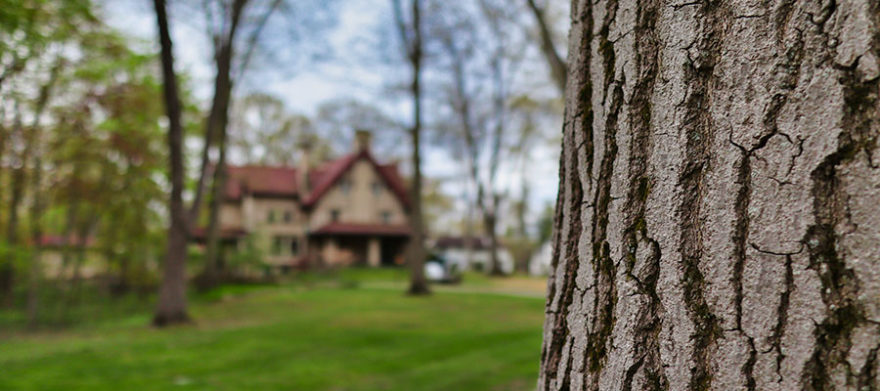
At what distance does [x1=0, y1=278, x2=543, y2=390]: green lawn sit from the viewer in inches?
236

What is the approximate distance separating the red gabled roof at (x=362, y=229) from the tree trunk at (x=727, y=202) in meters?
34.2

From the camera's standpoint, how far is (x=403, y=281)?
1037 inches

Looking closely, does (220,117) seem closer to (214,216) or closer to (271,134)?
(214,216)

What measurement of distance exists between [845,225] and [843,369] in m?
0.24

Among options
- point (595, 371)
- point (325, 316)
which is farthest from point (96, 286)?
point (595, 371)

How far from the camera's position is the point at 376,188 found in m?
37.6

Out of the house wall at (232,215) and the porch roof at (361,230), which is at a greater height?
the house wall at (232,215)

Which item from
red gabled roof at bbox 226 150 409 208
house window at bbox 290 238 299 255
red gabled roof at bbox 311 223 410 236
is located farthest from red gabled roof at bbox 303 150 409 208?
house window at bbox 290 238 299 255

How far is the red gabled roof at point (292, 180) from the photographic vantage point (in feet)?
120

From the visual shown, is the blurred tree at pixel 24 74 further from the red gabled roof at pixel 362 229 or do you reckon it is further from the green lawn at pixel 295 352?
the red gabled roof at pixel 362 229

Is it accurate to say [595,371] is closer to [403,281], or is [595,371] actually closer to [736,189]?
[736,189]

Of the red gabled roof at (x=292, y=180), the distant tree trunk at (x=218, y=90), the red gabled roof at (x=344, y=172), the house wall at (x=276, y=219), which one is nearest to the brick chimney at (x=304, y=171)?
the red gabled roof at (x=292, y=180)

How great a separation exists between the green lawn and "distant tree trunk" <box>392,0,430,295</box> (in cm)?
412

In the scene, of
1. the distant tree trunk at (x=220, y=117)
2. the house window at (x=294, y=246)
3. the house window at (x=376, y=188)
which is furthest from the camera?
the house window at (x=294, y=246)
